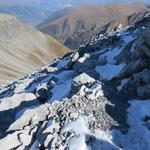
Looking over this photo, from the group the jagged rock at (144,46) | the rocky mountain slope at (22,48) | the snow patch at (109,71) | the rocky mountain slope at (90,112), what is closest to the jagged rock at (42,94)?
the rocky mountain slope at (90,112)

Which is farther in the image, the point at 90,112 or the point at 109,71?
the point at 109,71

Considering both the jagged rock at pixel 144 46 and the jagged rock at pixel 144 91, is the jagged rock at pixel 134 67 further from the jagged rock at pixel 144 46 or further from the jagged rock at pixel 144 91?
the jagged rock at pixel 144 91

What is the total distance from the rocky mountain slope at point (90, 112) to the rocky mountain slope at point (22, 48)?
81638 mm

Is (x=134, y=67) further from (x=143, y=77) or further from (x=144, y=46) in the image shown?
(x=143, y=77)

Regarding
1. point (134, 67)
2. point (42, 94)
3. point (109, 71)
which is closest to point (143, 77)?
point (134, 67)

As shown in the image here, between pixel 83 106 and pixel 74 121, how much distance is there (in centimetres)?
169

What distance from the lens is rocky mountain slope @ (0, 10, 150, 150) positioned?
91.8 ft

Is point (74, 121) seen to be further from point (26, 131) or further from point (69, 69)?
point (69, 69)

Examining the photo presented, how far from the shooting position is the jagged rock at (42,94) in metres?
36.7

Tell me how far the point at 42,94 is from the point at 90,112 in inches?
323

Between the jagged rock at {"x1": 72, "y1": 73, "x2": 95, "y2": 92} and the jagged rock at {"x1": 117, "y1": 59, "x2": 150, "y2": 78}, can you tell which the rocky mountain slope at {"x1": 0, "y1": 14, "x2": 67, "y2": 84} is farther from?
the jagged rock at {"x1": 72, "y1": 73, "x2": 95, "y2": 92}

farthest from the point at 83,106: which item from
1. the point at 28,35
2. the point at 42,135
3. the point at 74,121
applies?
the point at 28,35

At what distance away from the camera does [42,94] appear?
122 feet

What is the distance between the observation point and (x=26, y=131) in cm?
2969
